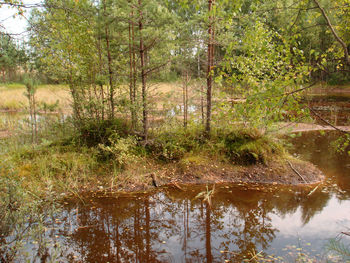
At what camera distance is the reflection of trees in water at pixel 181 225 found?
4172 mm

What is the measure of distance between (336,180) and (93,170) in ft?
20.3

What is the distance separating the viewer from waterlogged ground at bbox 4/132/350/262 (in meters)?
4.11

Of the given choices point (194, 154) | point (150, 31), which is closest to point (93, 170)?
point (194, 154)

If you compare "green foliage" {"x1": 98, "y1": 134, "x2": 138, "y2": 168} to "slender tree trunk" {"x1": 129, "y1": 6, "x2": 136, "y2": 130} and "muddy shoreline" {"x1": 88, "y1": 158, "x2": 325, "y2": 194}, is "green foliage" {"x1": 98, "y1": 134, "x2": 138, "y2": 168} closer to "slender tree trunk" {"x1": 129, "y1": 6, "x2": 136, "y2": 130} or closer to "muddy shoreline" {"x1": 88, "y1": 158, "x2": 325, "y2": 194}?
"slender tree trunk" {"x1": 129, "y1": 6, "x2": 136, "y2": 130}

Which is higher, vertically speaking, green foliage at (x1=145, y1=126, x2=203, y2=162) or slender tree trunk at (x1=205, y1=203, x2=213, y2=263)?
green foliage at (x1=145, y1=126, x2=203, y2=162)

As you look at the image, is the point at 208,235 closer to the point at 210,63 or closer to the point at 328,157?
the point at 210,63

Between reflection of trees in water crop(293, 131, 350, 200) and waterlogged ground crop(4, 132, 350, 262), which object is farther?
reflection of trees in water crop(293, 131, 350, 200)

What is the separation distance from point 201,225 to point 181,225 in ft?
1.20

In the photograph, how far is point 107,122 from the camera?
7367 mm

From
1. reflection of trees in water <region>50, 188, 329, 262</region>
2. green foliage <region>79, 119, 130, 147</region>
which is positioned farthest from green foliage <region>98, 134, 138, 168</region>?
reflection of trees in water <region>50, 188, 329, 262</region>

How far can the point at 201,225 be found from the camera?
4.95m

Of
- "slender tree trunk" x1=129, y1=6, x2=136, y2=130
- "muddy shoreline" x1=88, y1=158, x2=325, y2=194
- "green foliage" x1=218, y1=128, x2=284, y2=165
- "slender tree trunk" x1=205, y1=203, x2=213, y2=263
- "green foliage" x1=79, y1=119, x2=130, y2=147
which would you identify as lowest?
"slender tree trunk" x1=205, y1=203, x2=213, y2=263

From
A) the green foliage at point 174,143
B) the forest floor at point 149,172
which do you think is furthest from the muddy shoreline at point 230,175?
the green foliage at point 174,143

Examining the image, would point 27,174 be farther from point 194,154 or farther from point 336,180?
point 336,180
